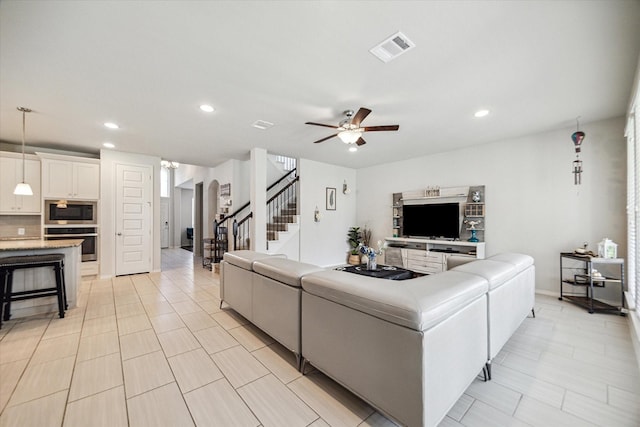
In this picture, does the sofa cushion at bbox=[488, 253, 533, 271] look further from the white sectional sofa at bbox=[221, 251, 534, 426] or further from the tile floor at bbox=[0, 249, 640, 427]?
the tile floor at bbox=[0, 249, 640, 427]

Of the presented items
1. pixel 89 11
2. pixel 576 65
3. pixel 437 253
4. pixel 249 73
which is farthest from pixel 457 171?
pixel 89 11

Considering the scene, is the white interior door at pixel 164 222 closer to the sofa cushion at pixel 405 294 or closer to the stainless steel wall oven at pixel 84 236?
the stainless steel wall oven at pixel 84 236

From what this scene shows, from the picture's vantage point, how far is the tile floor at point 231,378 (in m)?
1.56

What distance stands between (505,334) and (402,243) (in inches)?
155

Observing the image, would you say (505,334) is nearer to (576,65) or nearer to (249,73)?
(576,65)

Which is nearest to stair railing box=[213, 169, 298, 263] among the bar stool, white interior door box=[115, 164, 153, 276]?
white interior door box=[115, 164, 153, 276]

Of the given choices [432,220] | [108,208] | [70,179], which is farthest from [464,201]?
[70,179]

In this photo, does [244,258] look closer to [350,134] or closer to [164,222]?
[350,134]

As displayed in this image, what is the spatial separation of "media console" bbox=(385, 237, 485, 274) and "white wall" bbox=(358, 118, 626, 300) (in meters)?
0.39

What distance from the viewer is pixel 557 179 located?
4.09 meters

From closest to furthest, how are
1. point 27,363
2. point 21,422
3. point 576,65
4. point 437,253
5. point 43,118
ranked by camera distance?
1. point 21,422
2. point 27,363
3. point 576,65
4. point 43,118
5. point 437,253

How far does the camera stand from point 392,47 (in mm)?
2045

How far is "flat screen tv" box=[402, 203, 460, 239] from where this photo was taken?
5141 mm

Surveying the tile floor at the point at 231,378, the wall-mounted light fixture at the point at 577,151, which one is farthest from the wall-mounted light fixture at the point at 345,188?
the tile floor at the point at 231,378
